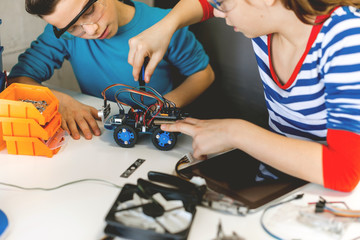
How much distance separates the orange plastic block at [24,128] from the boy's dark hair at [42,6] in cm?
38

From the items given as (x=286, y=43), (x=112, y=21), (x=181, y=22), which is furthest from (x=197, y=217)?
(x=112, y=21)

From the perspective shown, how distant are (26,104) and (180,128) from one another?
416 millimetres

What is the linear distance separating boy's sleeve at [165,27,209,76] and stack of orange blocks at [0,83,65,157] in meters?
0.55

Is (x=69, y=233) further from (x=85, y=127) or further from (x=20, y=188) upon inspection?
(x=85, y=127)

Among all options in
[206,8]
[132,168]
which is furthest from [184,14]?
[132,168]

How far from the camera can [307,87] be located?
940 mm

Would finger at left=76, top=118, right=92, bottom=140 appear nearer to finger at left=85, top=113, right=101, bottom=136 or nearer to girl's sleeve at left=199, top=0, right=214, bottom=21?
finger at left=85, top=113, right=101, bottom=136

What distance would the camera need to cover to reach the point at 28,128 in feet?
3.18

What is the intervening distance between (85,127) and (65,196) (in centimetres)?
33

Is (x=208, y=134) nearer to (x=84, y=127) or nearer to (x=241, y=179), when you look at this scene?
(x=241, y=179)

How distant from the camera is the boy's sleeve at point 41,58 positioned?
1.36 meters

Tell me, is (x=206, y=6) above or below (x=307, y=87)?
above

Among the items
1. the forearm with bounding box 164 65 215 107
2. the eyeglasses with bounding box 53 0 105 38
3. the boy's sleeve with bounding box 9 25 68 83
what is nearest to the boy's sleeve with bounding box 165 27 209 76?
the forearm with bounding box 164 65 215 107

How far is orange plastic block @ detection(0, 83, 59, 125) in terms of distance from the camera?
0.95 meters
